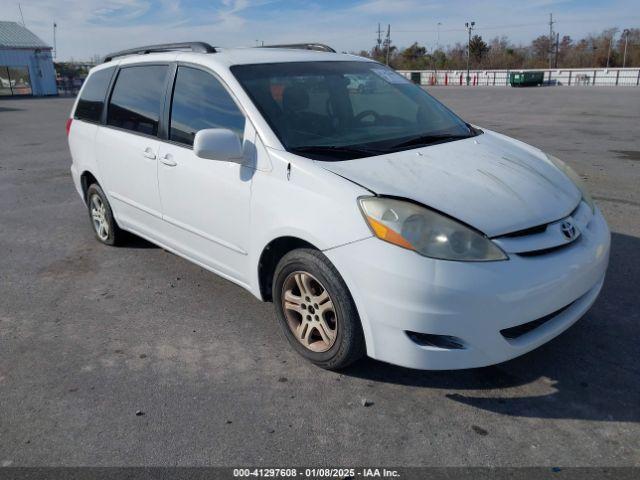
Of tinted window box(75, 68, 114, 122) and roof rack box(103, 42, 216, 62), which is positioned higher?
roof rack box(103, 42, 216, 62)

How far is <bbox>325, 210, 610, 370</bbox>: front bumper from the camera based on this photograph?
2502 millimetres

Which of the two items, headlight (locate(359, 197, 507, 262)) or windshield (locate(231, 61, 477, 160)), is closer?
headlight (locate(359, 197, 507, 262))

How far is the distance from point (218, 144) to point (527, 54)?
360 ft

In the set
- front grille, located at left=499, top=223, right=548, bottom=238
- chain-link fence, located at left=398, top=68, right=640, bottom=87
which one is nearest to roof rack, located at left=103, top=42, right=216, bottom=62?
front grille, located at left=499, top=223, right=548, bottom=238

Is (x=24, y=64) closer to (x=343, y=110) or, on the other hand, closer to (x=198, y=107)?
(x=198, y=107)

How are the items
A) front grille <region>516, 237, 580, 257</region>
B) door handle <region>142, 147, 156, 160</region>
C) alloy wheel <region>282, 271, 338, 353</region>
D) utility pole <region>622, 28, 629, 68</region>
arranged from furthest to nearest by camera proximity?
1. utility pole <region>622, 28, 629, 68</region>
2. door handle <region>142, 147, 156, 160</region>
3. alloy wheel <region>282, 271, 338, 353</region>
4. front grille <region>516, 237, 580, 257</region>

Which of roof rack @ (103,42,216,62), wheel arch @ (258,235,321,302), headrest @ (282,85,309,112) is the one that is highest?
roof rack @ (103,42,216,62)

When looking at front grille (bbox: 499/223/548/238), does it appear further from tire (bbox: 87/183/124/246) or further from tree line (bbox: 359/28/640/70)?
tree line (bbox: 359/28/640/70)

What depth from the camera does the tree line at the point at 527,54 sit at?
297 feet

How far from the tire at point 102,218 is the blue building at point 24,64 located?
43.0 m

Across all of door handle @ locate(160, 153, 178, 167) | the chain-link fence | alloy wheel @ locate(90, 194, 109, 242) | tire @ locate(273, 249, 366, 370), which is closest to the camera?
tire @ locate(273, 249, 366, 370)

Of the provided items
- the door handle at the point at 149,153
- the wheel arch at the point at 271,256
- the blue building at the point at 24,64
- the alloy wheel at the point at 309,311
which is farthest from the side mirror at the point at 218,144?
the blue building at the point at 24,64

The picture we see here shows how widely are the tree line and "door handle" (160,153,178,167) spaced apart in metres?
91.2

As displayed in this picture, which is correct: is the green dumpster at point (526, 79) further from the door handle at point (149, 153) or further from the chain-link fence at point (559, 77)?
the door handle at point (149, 153)
